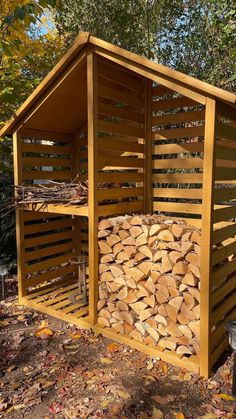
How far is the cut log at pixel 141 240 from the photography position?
329cm

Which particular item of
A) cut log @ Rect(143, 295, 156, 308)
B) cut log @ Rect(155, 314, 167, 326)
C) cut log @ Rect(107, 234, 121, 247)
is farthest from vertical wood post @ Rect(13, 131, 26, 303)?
cut log @ Rect(155, 314, 167, 326)

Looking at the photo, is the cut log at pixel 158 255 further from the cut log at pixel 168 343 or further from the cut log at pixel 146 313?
the cut log at pixel 168 343

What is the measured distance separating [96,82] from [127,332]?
2.75m

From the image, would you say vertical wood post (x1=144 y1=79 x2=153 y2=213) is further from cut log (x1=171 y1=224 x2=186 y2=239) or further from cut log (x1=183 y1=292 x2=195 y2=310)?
cut log (x1=183 y1=292 x2=195 y2=310)

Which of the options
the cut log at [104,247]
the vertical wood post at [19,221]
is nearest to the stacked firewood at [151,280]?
the cut log at [104,247]

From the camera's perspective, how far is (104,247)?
11.9 ft

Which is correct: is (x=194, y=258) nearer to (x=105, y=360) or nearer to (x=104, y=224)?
(x=104, y=224)

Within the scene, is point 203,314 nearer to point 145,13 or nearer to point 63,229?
point 63,229

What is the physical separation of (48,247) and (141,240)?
214cm

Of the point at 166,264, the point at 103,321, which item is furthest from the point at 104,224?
the point at 103,321

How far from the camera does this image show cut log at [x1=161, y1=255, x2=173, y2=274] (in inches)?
122

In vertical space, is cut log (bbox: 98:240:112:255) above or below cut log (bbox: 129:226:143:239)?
below

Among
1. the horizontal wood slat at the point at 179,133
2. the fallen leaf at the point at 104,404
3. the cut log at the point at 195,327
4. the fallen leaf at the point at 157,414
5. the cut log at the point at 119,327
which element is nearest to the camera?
the fallen leaf at the point at 157,414

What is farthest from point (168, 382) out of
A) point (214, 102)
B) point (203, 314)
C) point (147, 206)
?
point (214, 102)
